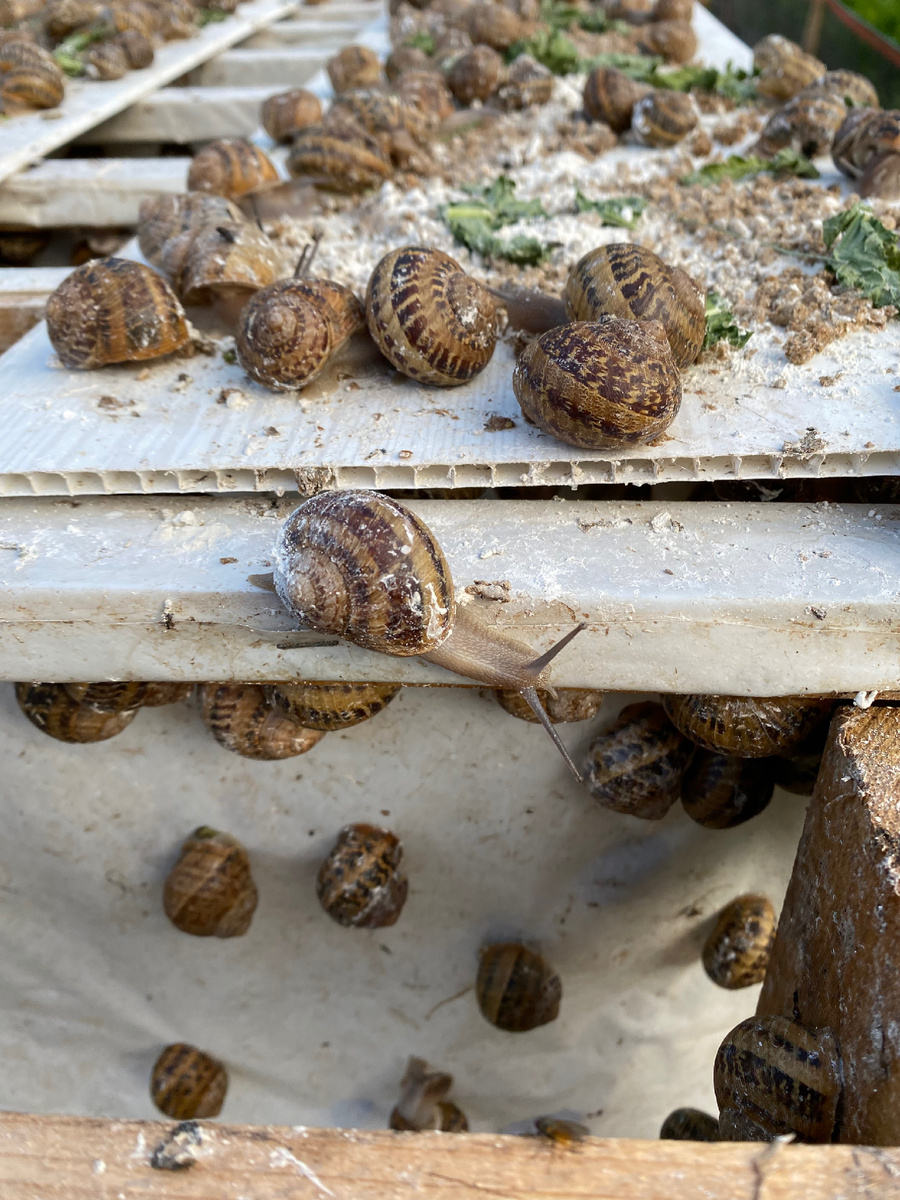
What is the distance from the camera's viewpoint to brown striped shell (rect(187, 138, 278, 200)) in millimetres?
3279

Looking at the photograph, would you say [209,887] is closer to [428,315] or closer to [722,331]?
[428,315]

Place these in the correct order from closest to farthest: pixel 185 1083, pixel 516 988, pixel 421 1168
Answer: pixel 421 1168
pixel 516 988
pixel 185 1083

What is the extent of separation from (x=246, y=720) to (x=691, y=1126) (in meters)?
1.64


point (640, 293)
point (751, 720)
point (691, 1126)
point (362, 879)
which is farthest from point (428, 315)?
point (691, 1126)

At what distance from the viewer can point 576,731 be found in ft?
7.87

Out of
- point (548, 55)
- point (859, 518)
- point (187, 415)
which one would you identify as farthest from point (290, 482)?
point (548, 55)

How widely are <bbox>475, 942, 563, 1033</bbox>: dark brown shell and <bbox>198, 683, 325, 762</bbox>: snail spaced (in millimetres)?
950

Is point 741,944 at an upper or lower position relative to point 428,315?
lower

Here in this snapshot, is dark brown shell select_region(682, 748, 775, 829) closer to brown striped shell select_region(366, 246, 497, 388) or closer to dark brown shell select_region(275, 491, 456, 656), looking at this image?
dark brown shell select_region(275, 491, 456, 656)

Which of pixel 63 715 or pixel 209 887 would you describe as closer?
pixel 63 715

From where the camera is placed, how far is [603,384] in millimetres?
1917

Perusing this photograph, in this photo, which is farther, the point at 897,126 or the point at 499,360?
the point at 897,126

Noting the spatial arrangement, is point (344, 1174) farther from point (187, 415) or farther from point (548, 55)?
point (548, 55)

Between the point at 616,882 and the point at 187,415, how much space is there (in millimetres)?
1832
